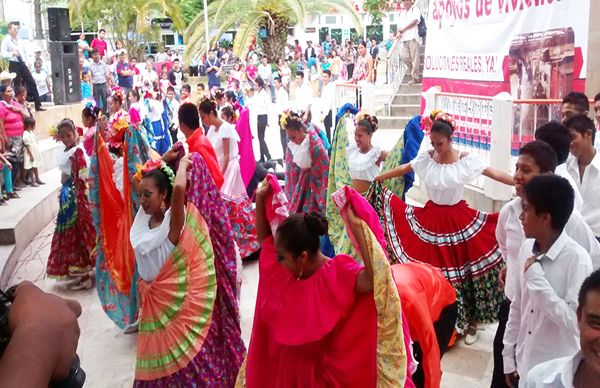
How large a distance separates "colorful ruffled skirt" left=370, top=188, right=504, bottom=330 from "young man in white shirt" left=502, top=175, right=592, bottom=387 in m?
2.14

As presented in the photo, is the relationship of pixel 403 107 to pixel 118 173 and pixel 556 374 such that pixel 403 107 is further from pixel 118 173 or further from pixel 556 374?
pixel 556 374

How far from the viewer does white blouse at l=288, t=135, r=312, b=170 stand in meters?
6.60

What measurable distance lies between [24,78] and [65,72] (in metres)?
2.32

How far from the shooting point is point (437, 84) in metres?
11.8

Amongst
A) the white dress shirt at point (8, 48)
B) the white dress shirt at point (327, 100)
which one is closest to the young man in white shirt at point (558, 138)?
the white dress shirt at point (327, 100)

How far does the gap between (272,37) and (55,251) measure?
789 inches

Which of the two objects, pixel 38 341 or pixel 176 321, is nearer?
pixel 38 341

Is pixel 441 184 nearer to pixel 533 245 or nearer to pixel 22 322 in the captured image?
pixel 533 245

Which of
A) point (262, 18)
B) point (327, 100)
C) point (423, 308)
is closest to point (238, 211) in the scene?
point (423, 308)

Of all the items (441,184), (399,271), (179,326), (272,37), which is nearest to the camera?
(399,271)

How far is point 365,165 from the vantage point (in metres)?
6.09

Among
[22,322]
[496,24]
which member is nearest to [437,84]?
[496,24]

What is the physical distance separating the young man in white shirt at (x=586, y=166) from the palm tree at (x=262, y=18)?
19.7 m

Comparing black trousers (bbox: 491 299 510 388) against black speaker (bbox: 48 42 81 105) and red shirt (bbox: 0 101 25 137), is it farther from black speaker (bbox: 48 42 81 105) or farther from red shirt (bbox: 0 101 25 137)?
black speaker (bbox: 48 42 81 105)
